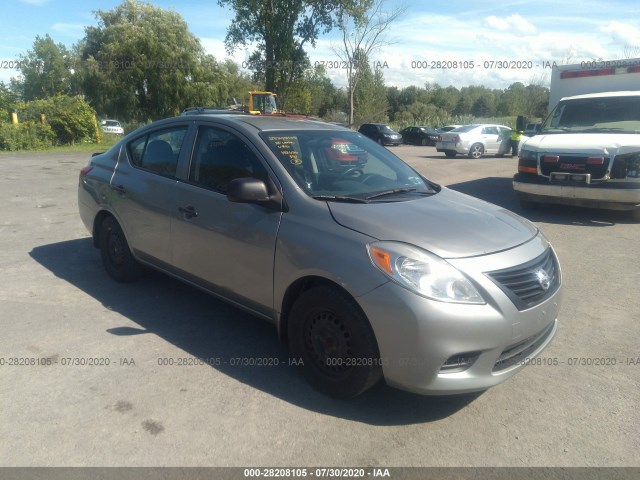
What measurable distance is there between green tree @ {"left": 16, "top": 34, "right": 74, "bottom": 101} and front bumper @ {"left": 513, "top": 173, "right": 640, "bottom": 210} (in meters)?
58.4

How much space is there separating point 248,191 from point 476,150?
2090cm

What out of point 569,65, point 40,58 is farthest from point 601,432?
point 40,58

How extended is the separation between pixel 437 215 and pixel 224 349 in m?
1.88

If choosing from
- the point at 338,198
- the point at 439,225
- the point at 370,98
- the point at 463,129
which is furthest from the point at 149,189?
the point at 370,98

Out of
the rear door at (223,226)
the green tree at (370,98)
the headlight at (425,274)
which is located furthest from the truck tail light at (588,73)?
the green tree at (370,98)

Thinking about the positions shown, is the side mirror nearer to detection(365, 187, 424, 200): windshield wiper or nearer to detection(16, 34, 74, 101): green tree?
detection(365, 187, 424, 200): windshield wiper

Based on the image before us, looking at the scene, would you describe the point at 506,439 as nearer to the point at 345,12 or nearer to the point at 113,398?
the point at 113,398

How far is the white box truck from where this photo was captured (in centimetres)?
790

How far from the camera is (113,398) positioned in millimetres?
3381

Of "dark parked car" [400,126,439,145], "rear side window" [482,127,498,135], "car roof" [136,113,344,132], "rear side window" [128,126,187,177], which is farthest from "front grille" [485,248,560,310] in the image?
"dark parked car" [400,126,439,145]

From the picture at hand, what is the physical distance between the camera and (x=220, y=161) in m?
4.21

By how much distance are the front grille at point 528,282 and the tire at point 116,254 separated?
139 inches

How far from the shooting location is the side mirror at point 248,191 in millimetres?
3566

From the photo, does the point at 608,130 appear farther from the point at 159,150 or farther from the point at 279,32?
the point at 279,32
